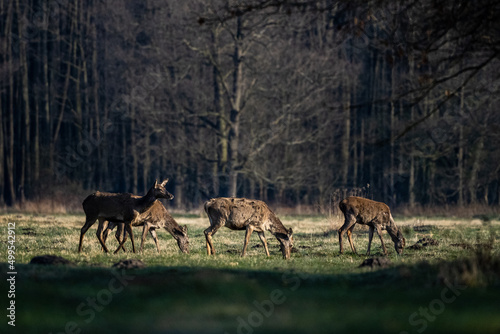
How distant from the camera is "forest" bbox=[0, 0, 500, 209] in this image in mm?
40781

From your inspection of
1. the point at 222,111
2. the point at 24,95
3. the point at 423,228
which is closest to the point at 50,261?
the point at 423,228

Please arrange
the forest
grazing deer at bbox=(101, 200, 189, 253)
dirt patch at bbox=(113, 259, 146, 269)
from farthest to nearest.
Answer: the forest, grazing deer at bbox=(101, 200, 189, 253), dirt patch at bbox=(113, 259, 146, 269)

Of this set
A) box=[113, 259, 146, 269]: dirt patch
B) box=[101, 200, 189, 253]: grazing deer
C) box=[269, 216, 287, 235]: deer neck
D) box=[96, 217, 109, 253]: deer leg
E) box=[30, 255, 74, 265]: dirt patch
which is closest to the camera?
box=[113, 259, 146, 269]: dirt patch

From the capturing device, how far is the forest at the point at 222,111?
4078cm

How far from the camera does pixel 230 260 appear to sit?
1539 centimetres

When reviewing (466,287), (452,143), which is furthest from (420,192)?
(466,287)

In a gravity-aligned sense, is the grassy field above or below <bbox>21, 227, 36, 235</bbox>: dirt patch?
above

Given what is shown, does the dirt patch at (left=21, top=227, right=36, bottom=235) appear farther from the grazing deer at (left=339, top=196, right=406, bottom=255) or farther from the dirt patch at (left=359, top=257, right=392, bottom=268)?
the dirt patch at (left=359, top=257, right=392, bottom=268)

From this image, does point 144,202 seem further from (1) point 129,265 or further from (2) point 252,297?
(2) point 252,297

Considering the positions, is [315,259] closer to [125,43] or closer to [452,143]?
[452,143]

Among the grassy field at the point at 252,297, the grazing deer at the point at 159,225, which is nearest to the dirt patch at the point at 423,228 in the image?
the grazing deer at the point at 159,225

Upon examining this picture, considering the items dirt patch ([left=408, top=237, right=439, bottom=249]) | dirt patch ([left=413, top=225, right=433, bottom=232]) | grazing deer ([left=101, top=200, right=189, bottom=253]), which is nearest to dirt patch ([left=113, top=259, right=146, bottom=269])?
grazing deer ([left=101, top=200, right=189, bottom=253])

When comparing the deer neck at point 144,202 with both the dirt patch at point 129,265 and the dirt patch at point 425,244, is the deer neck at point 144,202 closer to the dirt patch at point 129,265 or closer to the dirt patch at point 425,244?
the dirt patch at point 129,265

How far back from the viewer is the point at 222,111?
41812mm
